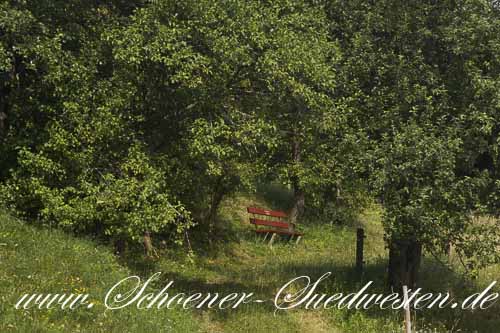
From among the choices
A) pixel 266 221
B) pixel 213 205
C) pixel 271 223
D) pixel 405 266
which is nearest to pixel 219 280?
pixel 213 205

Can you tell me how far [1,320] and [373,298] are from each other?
8.81 m

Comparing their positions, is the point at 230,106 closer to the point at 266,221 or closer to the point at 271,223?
the point at 266,221

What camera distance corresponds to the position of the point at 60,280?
373 inches

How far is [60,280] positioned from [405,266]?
8.19 m

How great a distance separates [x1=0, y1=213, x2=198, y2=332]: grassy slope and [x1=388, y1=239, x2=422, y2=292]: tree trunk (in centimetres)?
558

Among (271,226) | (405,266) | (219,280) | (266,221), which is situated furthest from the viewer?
(271,226)

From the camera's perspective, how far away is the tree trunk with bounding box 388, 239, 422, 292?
13.6m

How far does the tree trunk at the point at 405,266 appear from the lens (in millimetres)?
13617

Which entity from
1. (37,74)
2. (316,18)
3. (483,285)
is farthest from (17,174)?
(483,285)

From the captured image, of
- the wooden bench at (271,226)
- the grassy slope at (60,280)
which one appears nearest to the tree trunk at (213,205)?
the wooden bench at (271,226)

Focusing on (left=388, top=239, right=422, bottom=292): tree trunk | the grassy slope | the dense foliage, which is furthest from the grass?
the dense foliage

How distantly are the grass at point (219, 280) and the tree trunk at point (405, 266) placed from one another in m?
0.48

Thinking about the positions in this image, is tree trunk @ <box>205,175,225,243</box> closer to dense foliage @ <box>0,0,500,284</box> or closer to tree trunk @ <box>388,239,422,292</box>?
dense foliage @ <box>0,0,500,284</box>

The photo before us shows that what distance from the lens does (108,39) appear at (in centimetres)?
1099
